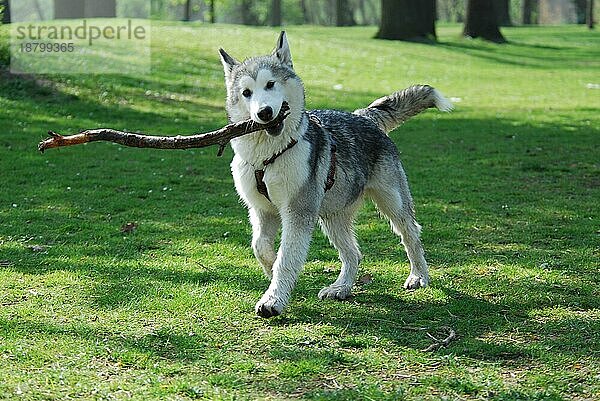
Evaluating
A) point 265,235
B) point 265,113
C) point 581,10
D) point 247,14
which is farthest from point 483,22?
point 247,14

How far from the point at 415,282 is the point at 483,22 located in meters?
28.1

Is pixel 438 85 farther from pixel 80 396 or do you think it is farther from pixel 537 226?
pixel 80 396

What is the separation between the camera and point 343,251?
24.3 feet

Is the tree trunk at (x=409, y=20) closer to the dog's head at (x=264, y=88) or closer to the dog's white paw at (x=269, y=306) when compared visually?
the dog's head at (x=264, y=88)

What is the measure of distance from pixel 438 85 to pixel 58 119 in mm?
Result: 10482

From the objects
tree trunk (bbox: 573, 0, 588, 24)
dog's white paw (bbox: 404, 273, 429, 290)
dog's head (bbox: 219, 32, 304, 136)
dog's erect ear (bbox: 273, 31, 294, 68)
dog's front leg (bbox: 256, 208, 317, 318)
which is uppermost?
tree trunk (bbox: 573, 0, 588, 24)

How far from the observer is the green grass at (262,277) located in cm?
536

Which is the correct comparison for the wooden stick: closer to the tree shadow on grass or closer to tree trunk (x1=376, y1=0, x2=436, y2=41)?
the tree shadow on grass

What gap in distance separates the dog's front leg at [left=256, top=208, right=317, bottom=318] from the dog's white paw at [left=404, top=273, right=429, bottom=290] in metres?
1.18

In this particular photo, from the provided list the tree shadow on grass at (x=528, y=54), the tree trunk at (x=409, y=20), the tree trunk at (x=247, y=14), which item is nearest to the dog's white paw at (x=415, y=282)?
the tree shadow on grass at (x=528, y=54)

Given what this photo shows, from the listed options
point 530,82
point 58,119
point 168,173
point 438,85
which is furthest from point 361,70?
point 168,173

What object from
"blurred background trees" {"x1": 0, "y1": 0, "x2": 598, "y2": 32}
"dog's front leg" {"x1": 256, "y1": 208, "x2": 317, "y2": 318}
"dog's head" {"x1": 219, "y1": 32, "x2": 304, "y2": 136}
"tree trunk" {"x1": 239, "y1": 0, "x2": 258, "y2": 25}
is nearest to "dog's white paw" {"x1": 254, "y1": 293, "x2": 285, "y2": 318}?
"dog's front leg" {"x1": 256, "y1": 208, "x2": 317, "y2": 318}

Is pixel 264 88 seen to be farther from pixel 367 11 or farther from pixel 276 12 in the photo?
pixel 367 11

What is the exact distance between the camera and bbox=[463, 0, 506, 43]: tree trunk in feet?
111
